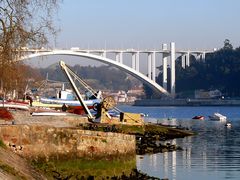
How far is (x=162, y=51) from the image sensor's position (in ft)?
424

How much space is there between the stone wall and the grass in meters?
0.13

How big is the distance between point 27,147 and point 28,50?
344 cm

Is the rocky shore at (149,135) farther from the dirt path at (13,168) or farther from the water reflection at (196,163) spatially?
the dirt path at (13,168)

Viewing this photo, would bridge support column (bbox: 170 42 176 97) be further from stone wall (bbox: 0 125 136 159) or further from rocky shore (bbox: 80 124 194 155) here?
stone wall (bbox: 0 125 136 159)

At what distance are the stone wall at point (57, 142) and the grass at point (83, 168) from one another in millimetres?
127

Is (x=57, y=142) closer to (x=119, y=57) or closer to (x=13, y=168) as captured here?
(x=13, y=168)

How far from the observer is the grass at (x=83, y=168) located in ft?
46.2

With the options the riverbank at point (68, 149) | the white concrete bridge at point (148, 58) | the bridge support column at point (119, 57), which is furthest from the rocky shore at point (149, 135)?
A: the bridge support column at point (119, 57)

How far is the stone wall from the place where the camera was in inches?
555

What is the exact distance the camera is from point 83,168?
14836 mm

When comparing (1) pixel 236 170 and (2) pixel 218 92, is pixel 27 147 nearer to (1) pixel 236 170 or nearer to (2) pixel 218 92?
(1) pixel 236 170

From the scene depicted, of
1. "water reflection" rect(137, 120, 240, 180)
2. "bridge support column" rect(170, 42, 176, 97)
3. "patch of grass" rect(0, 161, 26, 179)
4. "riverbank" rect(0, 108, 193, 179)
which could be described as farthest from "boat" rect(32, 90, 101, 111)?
"bridge support column" rect(170, 42, 176, 97)

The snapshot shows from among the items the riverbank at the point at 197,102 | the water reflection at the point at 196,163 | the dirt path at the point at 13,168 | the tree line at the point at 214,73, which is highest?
the tree line at the point at 214,73

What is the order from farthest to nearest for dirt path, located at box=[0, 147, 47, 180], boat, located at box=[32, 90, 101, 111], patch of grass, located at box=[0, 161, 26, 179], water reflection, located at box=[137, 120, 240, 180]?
boat, located at box=[32, 90, 101, 111] < water reflection, located at box=[137, 120, 240, 180] < patch of grass, located at box=[0, 161, 26, 179] < dirt path, located at box=[0, 147, 47, 180]
